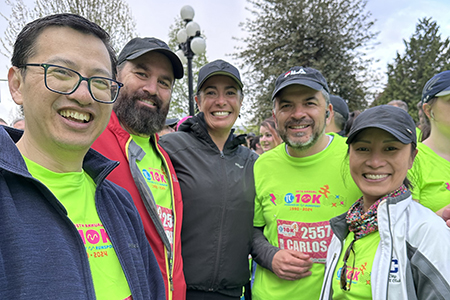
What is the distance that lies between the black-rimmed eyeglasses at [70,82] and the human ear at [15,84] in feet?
0.18

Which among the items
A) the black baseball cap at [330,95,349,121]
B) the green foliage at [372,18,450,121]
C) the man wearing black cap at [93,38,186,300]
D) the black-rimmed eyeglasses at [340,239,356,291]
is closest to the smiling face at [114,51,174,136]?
the man wearing black cap at [93,38,186,300]

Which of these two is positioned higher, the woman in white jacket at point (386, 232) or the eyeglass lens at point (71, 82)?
the eyeglass lens at point (71, 82)

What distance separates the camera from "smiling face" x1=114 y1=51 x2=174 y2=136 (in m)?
2.30

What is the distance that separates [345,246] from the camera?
6.27ft

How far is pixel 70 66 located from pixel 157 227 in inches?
42.7

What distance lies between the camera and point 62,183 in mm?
1299

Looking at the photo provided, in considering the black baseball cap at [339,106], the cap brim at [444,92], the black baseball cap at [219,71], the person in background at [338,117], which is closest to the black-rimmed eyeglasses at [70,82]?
the black baseball cap at [219,71]

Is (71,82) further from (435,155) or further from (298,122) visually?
(435,155)

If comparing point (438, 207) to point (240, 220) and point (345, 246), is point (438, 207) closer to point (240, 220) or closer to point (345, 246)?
point (345, 246)

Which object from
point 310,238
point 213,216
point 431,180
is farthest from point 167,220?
point 431,180

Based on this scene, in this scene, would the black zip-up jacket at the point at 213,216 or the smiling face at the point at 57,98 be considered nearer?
the smiling face at the point at 57,98

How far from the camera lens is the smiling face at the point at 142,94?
7.56ft

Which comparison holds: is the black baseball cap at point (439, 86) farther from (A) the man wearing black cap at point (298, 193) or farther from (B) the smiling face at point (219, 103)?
(B) the smiling face at point (219, 103)

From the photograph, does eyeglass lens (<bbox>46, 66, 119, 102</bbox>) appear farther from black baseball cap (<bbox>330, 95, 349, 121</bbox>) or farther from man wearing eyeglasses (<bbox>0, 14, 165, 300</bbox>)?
black baseball cap (<bbox>330, 95, 349, 121</bbox>)
